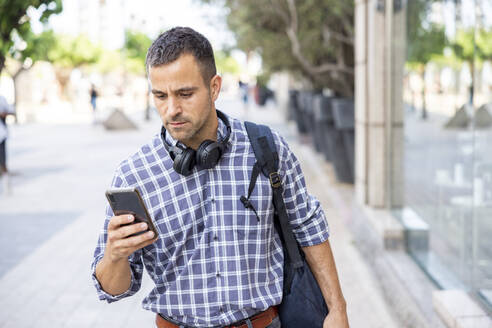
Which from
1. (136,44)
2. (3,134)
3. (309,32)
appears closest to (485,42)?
(309,32)

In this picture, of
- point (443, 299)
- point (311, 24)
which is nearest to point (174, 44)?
point (443, 299)

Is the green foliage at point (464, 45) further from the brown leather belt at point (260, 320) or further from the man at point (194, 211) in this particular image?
the brown leather belt at point (260, 320)

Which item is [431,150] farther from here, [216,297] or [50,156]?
[50,156]

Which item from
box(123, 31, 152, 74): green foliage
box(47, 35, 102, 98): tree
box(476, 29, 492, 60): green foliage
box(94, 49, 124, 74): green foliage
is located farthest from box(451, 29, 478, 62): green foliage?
box(94, 49, 124, 74): green foliage

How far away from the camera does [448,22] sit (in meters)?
5.67

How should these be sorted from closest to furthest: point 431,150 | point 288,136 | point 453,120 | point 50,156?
point 453,120 → point 431,150 → point 50,156 → point 288,136

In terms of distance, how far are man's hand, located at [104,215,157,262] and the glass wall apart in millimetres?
2649

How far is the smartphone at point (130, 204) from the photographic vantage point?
6.69 feet

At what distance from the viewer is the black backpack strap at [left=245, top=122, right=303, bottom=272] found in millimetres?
2318

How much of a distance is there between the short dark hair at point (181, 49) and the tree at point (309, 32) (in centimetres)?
818

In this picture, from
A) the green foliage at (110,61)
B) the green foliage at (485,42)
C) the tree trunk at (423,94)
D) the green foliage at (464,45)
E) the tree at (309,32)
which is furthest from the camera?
the green foliage at (110,61)

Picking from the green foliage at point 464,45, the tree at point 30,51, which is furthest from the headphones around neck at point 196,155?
the tree at point 30,51

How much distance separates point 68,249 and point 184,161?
620 cm

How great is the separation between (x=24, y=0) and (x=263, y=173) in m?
3.14
